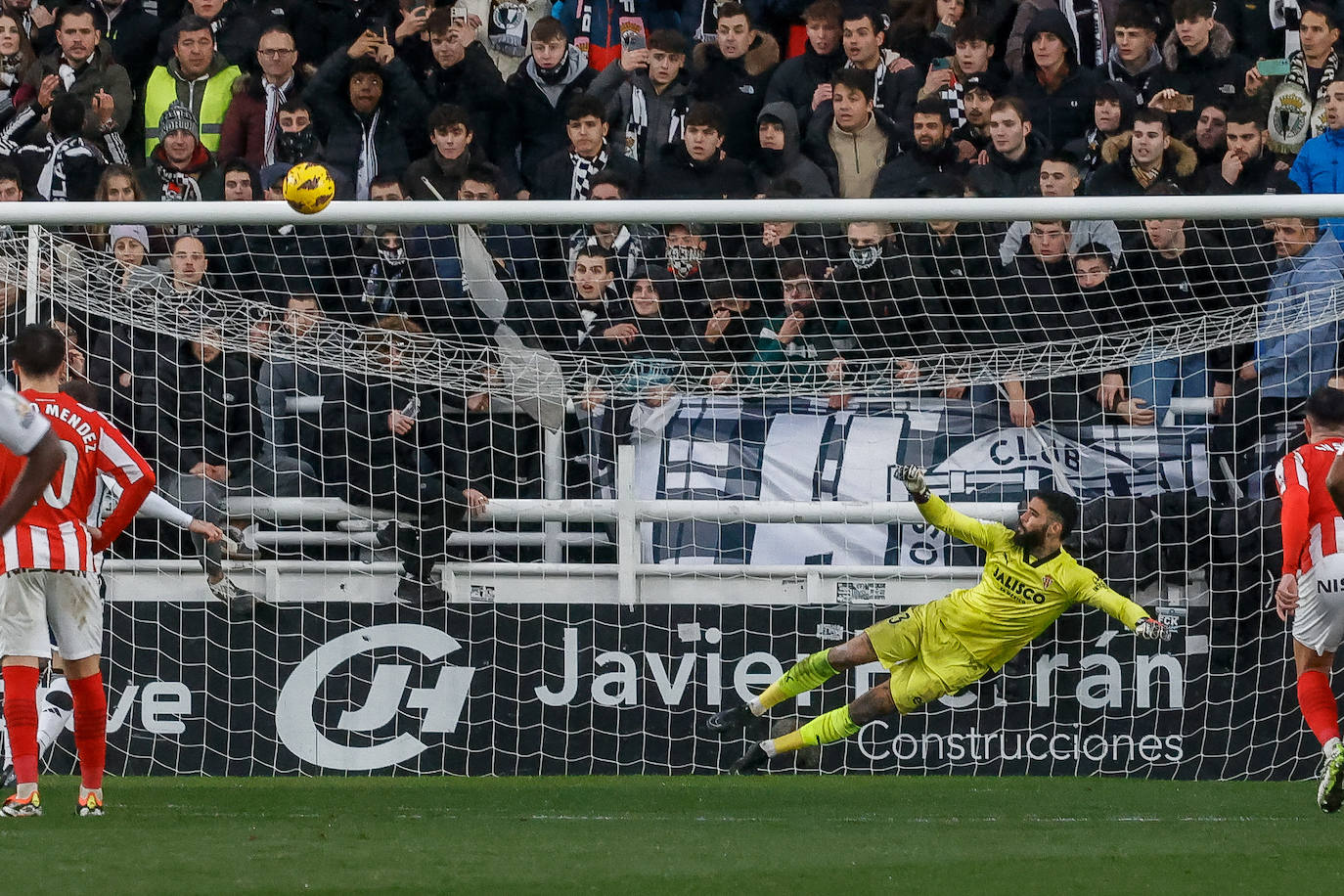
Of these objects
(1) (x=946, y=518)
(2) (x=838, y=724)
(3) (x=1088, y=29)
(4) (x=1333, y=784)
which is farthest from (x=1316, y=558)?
(3) (x=1088, y=29)

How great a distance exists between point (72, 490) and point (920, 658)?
396cm

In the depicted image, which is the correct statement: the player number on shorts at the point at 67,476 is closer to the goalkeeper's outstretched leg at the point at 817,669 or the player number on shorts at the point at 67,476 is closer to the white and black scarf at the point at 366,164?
the goalkeeper's outstretched leg at the point at 817,669

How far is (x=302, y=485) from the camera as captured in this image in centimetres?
891

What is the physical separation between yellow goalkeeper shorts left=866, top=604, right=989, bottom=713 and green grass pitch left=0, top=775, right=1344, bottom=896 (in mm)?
457

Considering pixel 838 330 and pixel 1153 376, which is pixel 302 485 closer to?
pixel 838 330

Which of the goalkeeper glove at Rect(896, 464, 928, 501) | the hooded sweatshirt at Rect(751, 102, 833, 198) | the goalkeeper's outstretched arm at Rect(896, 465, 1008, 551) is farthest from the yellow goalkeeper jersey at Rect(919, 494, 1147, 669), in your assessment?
the hooded sweatshirt at Rect(751, 102, 833, 198)

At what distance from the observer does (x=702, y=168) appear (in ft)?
32.6

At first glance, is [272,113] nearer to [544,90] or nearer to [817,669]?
[544,90]

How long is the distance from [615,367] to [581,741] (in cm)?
197

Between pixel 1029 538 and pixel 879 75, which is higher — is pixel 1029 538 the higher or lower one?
the lower one

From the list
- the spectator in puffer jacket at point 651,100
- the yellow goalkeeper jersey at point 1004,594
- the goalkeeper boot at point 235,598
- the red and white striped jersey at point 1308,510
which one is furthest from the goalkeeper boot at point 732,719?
the spectator in puffer jacket at point 651,100

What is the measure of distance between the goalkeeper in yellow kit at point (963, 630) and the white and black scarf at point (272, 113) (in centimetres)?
485

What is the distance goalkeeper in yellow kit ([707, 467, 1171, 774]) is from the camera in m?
8.02

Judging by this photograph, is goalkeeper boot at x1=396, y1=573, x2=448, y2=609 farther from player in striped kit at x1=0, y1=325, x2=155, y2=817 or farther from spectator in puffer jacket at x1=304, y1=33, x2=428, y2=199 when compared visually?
spectator in puffer jacket at x1=304, y1=33, x2=428, y2=199
